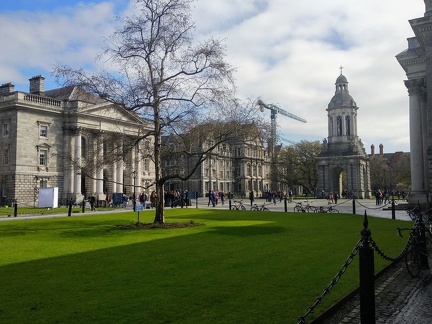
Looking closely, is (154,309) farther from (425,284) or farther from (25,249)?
(25,249)

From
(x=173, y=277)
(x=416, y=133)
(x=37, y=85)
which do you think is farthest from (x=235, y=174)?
(x=173, y=277)

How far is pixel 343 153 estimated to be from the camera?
247ft

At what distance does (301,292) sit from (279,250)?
4.63 meters

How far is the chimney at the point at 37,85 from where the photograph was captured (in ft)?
195

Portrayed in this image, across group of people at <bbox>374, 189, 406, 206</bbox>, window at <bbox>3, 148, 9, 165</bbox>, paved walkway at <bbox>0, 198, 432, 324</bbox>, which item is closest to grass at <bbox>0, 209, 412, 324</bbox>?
paved walkway at <bbox>0, 198, 432, 324</bbox>

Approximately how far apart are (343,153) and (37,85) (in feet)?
168

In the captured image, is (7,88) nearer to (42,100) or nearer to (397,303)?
(42,100)

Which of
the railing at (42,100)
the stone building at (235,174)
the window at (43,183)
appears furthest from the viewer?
the stone building at (235,174)

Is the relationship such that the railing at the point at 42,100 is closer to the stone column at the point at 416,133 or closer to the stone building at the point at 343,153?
the stone column at the point at 416,133

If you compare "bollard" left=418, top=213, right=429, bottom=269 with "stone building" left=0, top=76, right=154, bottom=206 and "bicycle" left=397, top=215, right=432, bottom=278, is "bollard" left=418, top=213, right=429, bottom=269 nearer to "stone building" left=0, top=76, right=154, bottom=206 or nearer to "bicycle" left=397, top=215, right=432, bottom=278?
"bicycle" left=397, top=215, right=432, bottom=278

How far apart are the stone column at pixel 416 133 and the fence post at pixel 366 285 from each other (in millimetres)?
28434

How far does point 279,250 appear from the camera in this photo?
11734mm

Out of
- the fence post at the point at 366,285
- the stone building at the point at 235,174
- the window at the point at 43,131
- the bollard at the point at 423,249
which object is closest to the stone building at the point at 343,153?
the stone building at the point at 235,174

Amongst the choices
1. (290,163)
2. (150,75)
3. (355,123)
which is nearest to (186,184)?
(290,163)
